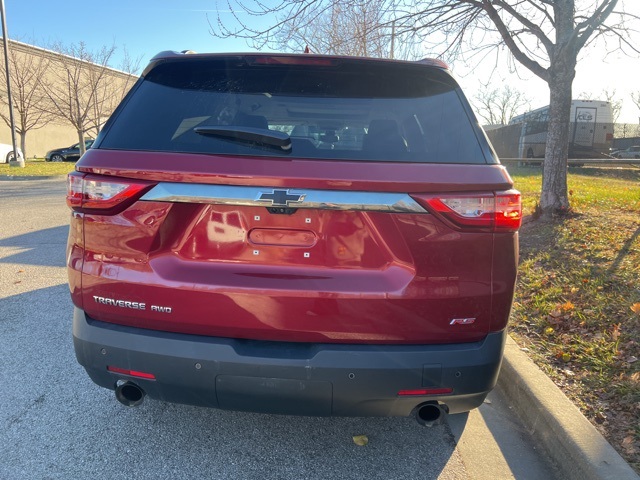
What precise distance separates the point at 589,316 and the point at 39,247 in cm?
703

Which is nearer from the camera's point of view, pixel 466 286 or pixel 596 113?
pixel 466 286

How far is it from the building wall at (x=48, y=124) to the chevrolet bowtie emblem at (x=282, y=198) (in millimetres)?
28946

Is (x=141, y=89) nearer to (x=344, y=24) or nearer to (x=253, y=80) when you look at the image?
(x=253, y=80)

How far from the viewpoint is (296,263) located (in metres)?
1.95

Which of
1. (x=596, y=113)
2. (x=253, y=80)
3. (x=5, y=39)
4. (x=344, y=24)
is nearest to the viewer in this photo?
(x=253, y=80)

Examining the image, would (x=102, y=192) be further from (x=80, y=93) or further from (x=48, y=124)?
(x=48, y=124)

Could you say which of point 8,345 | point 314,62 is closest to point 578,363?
point 314,62

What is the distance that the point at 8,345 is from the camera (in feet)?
12.4

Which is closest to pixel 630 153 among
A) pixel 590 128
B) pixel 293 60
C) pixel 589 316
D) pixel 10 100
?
pixel 590 128

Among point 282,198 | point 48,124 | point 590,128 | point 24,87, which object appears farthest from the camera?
point 48,124

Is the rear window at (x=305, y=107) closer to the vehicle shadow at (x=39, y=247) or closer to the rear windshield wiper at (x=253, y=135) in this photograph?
the rear windshield wiper at (x=253, y=135)

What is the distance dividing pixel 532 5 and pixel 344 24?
613cm

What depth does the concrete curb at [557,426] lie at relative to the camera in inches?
90.8

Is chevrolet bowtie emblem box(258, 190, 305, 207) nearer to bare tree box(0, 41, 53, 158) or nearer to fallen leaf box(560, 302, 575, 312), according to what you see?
fallen leaf box(560, 302, 575, 312)
